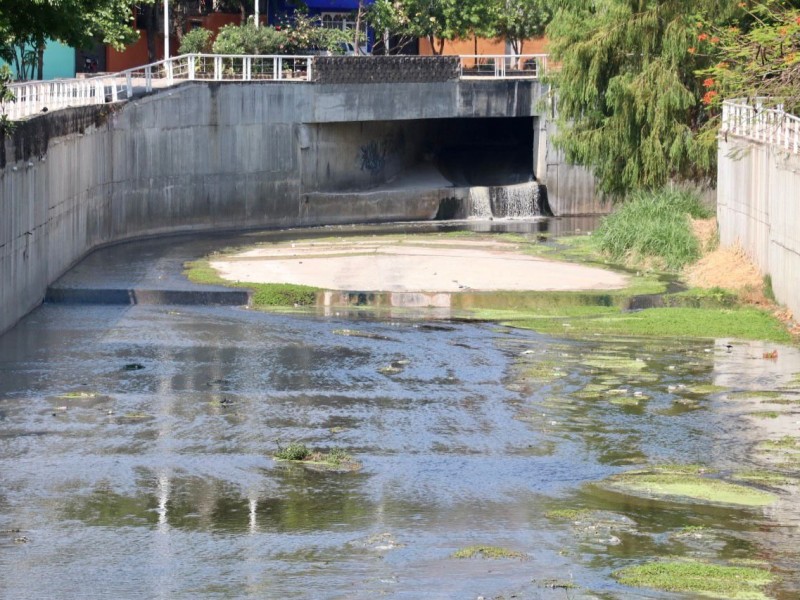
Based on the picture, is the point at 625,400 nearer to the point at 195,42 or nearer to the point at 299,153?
the point at 299,153

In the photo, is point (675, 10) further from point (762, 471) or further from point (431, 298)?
point (762, 471)

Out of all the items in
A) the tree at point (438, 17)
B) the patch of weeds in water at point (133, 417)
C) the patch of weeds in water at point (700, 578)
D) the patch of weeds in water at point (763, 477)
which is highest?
the tree at point (438, 17)

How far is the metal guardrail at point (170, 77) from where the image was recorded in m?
36.6

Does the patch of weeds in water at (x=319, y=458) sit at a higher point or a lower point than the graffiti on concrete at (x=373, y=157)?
lower

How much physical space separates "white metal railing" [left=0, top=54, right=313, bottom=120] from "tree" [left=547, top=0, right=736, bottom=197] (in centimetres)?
977

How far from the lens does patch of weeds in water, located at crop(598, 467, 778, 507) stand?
16.5 m

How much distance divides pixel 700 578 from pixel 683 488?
11.5 ft

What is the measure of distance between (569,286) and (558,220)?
1831cm

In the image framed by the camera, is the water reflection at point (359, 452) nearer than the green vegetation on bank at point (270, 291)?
Yes

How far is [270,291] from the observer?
33375 mm

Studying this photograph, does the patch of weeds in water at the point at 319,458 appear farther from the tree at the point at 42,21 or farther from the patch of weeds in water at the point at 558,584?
the tree at the point at 42,21

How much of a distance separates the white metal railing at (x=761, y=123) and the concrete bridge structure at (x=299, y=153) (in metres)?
10.3

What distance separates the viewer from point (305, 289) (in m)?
33.9

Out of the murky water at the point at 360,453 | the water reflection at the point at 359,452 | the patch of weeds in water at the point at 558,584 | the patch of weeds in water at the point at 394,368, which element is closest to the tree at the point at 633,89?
the murky water at the point at 360,453
